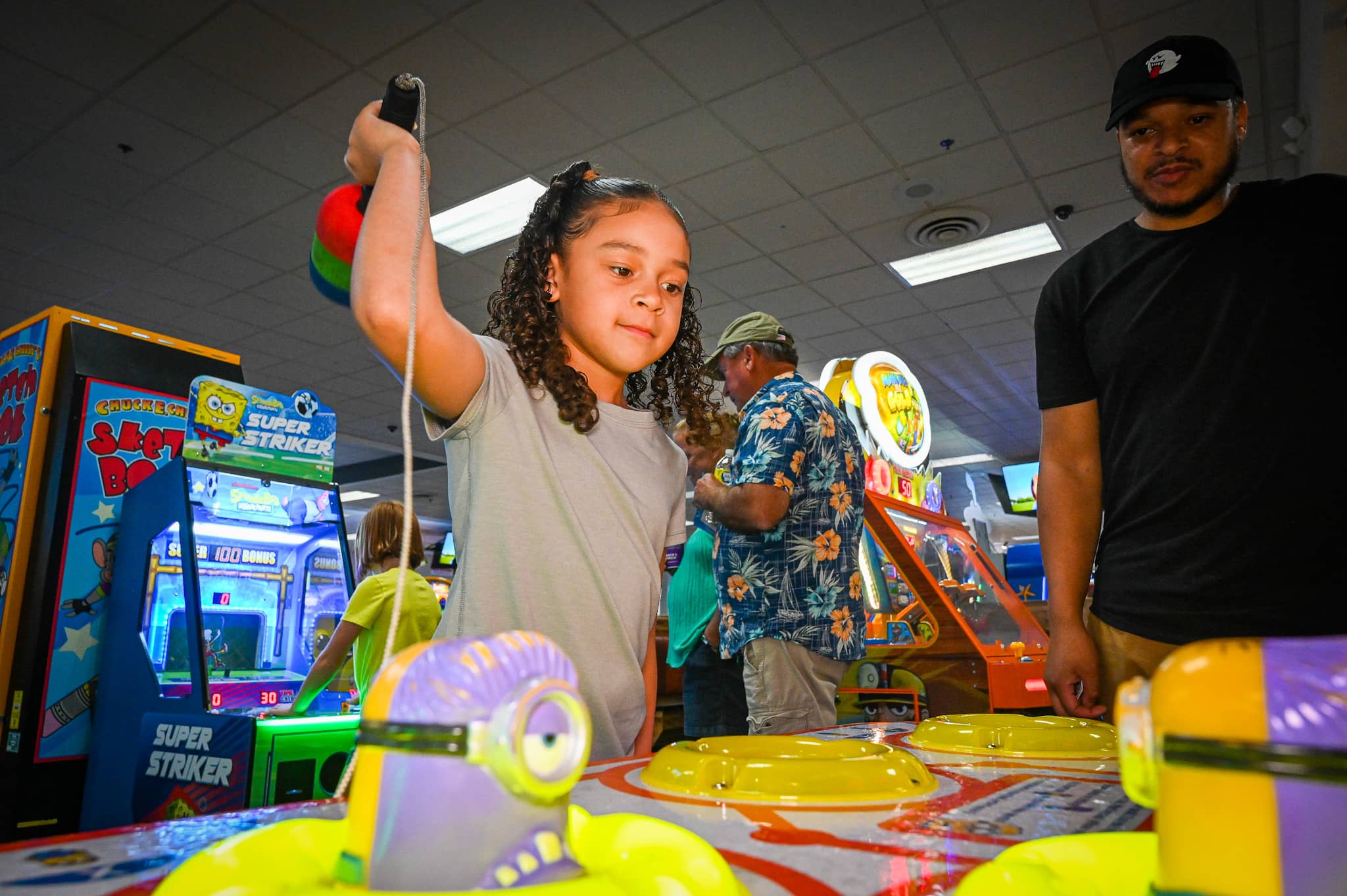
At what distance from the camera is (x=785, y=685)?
1.63 metres

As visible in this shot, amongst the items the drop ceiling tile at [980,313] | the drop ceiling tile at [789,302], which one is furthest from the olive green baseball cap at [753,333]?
the drop ceiling tile at [980,313]

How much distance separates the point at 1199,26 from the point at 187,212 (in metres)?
5.69

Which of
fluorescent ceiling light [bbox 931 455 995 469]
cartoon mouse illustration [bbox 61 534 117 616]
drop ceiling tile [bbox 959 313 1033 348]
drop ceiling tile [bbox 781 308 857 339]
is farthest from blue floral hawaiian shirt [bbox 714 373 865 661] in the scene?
fluorescent ceiling light [bbox 931 455 995 469]

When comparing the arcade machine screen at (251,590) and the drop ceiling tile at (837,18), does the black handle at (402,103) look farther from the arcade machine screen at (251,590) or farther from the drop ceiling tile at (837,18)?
the drop ceiling tile at (837,18)

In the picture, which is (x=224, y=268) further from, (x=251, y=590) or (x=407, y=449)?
(x=407, y=449)

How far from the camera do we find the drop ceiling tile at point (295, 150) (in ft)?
14.0

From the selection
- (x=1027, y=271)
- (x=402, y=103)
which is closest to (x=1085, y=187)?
(x=1027, y=271)

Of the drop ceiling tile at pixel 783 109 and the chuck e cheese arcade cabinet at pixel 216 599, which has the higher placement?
the drop ceiling tile at pixel 783 109

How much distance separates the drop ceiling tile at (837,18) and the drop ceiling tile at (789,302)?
2.68 metres

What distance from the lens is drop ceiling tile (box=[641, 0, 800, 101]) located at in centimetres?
352

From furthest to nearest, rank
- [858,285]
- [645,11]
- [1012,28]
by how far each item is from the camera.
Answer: [858,285], [1012,28], [645,11]

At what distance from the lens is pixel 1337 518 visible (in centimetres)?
105

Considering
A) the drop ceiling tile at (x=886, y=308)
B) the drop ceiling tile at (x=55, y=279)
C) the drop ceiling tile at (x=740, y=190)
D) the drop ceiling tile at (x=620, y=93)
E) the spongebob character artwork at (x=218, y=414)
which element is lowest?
the spongebob character artwork at (x=218, y=414)

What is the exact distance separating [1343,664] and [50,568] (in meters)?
3.12
